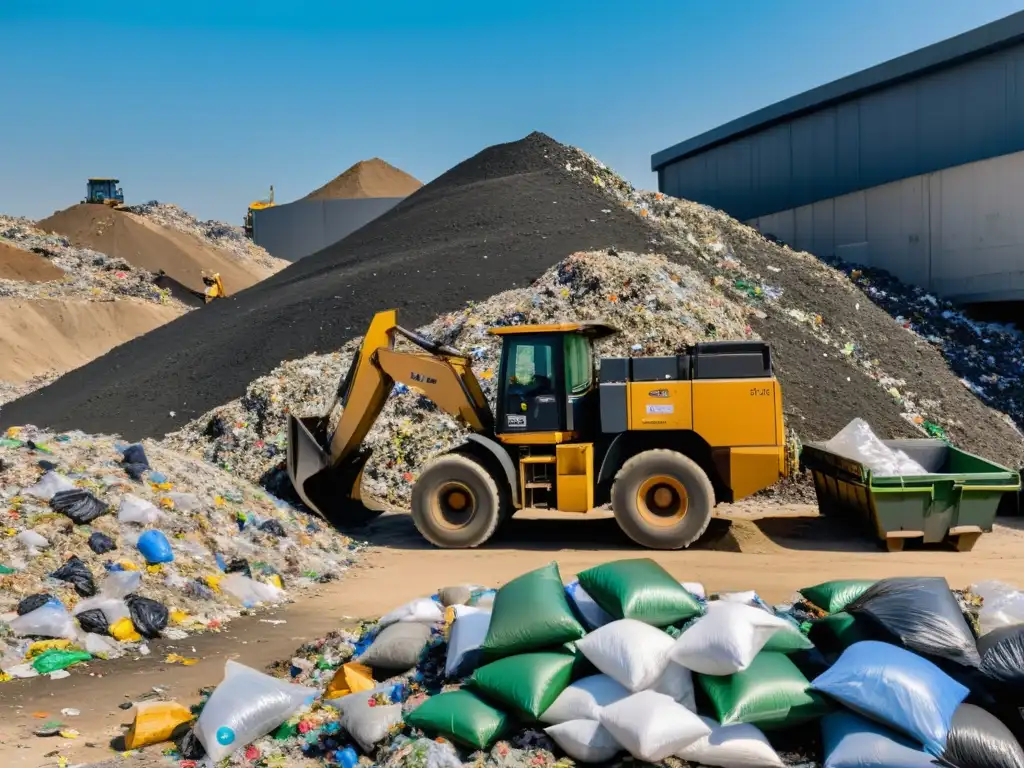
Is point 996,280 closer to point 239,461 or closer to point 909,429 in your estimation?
point 909,429

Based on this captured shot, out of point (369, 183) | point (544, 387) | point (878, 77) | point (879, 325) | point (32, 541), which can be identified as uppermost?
point (369, 183)

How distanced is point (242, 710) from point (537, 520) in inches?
246

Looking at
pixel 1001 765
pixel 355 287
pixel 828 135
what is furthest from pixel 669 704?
pixel 828 135

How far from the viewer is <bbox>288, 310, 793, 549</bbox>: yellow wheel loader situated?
8773mm

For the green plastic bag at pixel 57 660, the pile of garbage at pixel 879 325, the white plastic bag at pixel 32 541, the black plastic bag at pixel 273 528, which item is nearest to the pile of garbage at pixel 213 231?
the pile of garbage at pixel 879 325

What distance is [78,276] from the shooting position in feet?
116

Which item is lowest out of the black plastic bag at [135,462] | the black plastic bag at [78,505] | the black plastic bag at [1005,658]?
the black plastic bag at [1005,658]

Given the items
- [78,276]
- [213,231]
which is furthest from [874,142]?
[213,231]

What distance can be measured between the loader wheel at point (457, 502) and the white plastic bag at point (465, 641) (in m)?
4.03

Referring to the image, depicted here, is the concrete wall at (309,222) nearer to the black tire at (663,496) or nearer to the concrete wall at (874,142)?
the concrete wall at (874,142)

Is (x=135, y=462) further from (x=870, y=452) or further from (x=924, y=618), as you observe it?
(x=870, y=452)

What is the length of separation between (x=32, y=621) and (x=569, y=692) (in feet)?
12.5

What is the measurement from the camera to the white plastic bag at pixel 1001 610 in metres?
4.65

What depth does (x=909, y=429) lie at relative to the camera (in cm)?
1245
